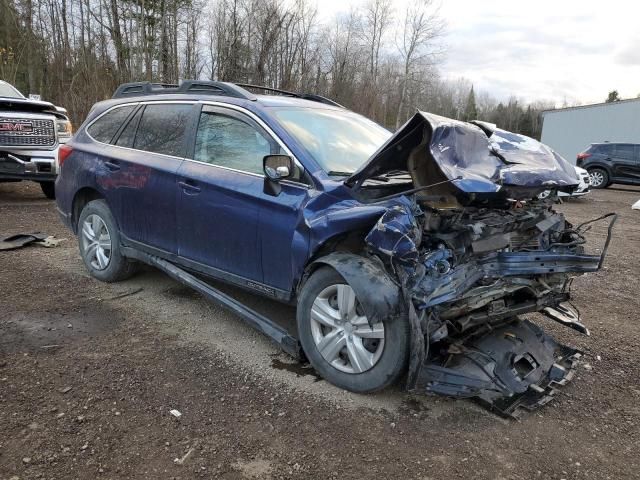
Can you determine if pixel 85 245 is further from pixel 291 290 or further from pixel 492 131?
pixel 492 131

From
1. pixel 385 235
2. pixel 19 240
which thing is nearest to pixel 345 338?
pixel 385 235

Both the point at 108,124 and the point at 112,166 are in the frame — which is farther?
the point at 108,124

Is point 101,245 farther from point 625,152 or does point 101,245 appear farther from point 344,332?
point 625,152

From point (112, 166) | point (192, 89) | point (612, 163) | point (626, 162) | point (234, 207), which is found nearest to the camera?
point (234, 207)

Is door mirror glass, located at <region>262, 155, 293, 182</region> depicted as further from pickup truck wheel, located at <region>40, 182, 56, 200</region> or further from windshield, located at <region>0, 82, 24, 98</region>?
windshield, located at <region>0, 82, 24, 98</region>

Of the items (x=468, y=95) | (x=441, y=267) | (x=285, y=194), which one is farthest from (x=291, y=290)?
(x=468, y=95)

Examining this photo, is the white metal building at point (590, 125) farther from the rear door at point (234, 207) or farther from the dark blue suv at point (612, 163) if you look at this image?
the rear door at point (234, 207)

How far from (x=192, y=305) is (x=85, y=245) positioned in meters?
1.46

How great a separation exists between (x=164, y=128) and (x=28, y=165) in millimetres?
5310

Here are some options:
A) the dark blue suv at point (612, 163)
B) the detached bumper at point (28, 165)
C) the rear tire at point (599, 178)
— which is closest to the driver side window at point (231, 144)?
the detached bumper at point (28, 165)

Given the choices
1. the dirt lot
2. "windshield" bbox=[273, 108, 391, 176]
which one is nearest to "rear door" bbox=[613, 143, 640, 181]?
the dirt lot

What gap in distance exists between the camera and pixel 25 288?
15.6 ft

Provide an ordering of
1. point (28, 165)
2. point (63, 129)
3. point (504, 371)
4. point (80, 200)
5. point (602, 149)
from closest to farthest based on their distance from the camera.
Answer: point (504, 371)
point (80, 200)
point (28, 165)
point (63, 129)
point (602, 149)

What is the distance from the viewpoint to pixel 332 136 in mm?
3889
